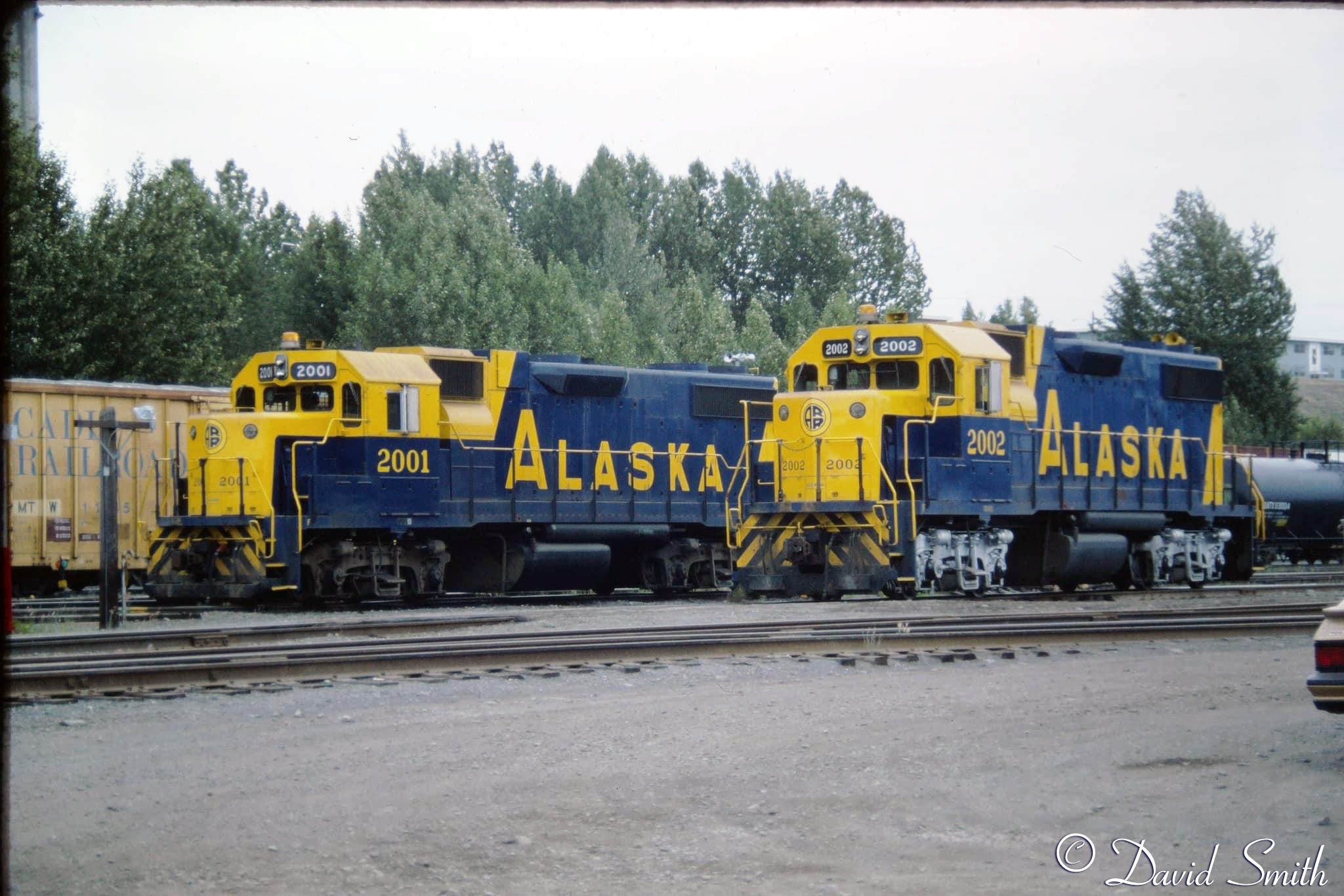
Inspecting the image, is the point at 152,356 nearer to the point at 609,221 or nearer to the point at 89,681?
the point at 89,681

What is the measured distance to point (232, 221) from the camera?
6391 cm

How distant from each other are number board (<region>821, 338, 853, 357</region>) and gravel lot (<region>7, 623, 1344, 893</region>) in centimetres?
868

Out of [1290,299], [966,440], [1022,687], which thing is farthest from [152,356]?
[1290,299]

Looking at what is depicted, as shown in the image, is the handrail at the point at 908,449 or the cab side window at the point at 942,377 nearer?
the handrail at the point at 908,449

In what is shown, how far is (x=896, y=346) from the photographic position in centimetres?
1903

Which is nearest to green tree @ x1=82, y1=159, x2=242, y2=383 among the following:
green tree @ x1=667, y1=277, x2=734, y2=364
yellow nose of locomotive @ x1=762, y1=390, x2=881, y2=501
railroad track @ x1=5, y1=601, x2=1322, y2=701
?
green tree @ x1=667, y1=277, x2=734, y2=364

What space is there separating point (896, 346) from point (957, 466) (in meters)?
1.71

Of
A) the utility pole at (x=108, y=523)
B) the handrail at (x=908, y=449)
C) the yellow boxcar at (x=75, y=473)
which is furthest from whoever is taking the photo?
the yellow boxcar at (x=75, y=473)

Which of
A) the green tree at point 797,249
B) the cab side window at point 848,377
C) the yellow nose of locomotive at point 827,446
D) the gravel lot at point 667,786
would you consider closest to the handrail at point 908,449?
the yellow nose of locomotive at point 827,446

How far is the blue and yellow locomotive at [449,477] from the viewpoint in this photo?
736 inches

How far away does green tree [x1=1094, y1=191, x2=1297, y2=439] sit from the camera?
48.1 m

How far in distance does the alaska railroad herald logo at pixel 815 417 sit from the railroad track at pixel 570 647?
3669 mm

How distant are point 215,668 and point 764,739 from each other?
4.40 metres

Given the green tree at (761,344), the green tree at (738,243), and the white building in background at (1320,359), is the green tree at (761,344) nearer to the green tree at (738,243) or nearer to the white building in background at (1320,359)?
the green tree at (738,243)
